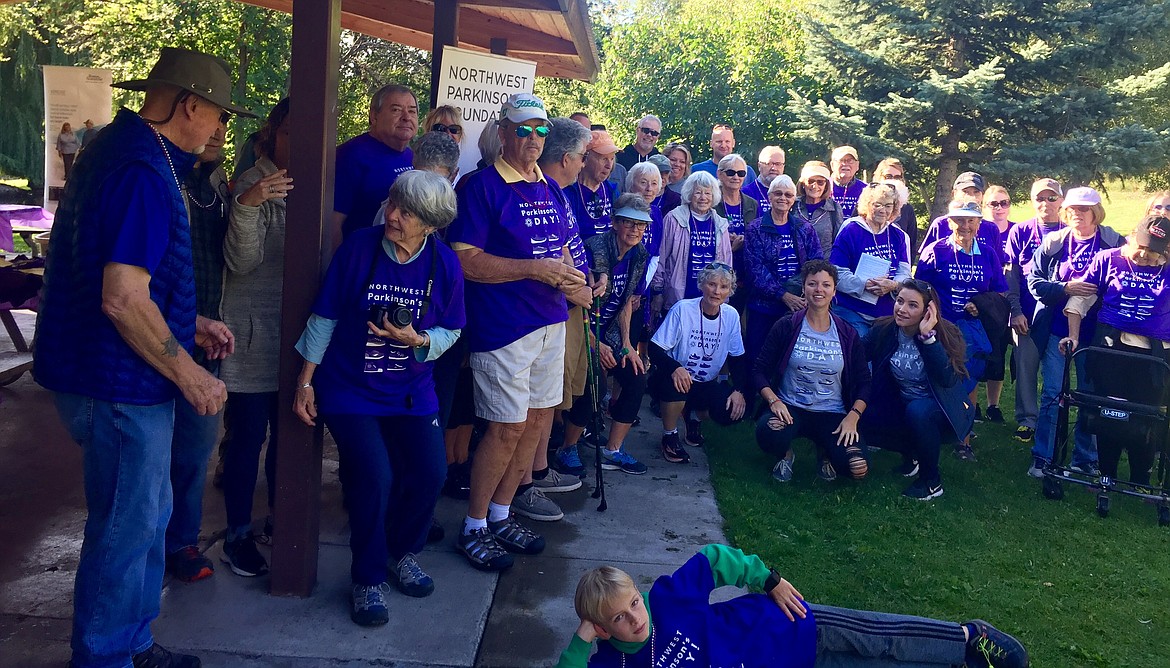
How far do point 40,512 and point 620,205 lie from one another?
11.4 feet

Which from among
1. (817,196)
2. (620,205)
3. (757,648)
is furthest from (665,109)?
(757,648)

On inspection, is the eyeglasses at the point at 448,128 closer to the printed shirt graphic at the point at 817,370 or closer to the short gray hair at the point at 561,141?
the short gray hair at the point at 561,141

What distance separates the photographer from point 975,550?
16.9 feet

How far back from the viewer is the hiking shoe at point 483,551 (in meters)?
4.26

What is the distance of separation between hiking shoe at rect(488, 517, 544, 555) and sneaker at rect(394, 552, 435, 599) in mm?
570

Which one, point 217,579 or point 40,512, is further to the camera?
point 40,512

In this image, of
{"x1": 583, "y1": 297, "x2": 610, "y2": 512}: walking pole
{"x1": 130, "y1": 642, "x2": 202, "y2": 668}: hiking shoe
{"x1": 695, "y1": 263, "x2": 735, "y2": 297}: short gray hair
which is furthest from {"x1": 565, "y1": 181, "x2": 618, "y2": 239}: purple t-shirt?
{"x1": 130, "y1": 642, "x2": 202, "y2": 668}: hiking shoe

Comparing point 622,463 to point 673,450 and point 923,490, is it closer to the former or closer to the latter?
point 673,450

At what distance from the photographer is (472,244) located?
4.16m

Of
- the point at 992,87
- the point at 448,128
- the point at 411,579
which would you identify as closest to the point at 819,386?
the point at 448,128

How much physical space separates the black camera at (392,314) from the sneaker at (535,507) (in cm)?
177

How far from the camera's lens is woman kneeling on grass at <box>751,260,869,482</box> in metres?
5.89

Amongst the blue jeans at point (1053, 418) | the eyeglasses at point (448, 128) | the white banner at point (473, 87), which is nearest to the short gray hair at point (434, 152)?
the eyeglasses at point (448, 128)

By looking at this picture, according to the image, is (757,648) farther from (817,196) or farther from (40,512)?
(817,196)
